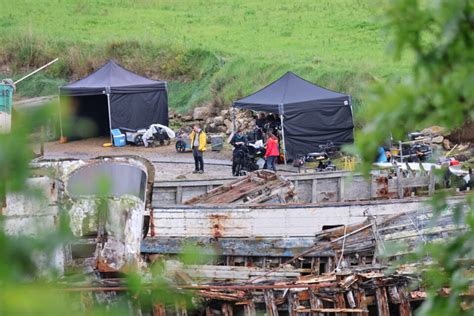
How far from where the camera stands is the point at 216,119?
35.5m

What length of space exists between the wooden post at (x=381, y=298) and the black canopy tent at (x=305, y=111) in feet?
46.4

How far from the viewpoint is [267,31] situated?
45375 mm

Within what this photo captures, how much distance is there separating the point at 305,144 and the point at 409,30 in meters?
26.4

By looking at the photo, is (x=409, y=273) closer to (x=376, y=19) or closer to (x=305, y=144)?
(x=376, y=19)

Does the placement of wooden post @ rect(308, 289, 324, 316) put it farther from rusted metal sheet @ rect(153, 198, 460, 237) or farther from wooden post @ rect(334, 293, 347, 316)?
rusted metal sheet @ rect(153, 198, 460, 237)

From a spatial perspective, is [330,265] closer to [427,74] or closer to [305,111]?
[427,74]

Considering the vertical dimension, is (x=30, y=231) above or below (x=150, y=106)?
above

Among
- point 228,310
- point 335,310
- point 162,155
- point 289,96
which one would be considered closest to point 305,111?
point 289,96

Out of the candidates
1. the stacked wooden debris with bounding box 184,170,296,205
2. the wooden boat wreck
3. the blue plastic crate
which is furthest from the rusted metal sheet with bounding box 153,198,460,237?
the blue plastic crate

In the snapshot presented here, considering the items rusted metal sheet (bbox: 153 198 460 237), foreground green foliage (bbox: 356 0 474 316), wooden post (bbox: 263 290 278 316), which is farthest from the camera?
rusted metal sheet (bbox: 153 198 460 237)

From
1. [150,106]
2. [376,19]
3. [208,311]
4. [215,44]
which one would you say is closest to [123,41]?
[215,44]

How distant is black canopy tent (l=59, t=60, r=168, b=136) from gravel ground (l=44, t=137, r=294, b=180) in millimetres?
1058

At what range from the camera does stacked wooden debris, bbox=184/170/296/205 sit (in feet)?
64.1

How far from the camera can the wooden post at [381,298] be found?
1461cm
